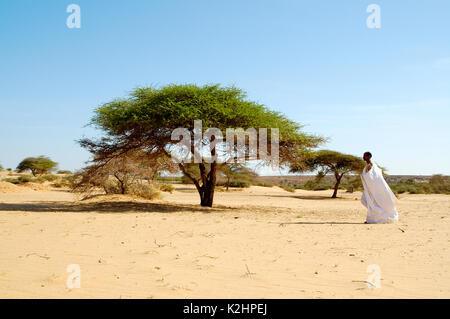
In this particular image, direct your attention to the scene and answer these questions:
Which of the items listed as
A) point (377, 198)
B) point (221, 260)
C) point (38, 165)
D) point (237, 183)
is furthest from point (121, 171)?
point (38, 165)

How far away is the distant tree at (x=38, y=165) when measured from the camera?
4858cm

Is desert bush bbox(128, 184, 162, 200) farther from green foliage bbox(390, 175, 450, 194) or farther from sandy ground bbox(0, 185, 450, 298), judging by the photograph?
green foliage bbox(390, 175, 450, 194)

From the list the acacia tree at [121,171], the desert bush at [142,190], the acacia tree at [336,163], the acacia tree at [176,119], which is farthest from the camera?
the acacia tree at [336,163]

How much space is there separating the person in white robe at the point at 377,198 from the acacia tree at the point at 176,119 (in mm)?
4979

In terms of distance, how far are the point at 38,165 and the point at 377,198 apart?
4761cm

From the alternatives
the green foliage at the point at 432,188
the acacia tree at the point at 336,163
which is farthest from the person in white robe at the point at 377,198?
the green foliage at the point at 432,188

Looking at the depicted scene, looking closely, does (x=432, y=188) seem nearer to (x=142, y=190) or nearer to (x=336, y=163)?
(x=336, y=163)

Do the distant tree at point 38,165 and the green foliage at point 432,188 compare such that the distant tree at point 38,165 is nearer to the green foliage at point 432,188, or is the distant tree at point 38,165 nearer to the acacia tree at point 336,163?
the acacia tree at point 336,163

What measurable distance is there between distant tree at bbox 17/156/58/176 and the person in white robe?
47121mm

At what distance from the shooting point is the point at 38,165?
1907 inches

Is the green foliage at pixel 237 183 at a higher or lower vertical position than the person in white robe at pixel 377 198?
lower

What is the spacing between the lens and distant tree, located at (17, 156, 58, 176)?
48584mm
